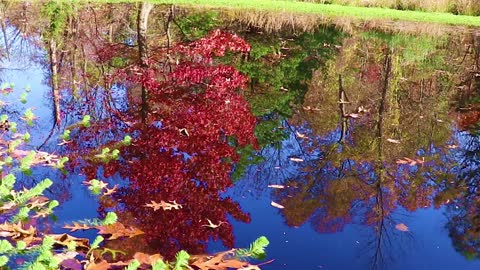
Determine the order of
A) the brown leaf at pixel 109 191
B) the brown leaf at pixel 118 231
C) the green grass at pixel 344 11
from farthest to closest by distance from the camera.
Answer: the green grass at pixel 344 11 < the brown leaf at pixel 109 191 < the brown leaf at pixel 118 231

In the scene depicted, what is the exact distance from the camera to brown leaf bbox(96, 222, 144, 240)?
4.09 m

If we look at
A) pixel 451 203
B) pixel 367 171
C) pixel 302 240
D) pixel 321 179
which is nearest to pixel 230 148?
pixel 321 179

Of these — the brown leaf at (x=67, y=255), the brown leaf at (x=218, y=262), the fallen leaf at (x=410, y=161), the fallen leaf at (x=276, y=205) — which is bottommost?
the fallen leaf at (x=276, y=205)

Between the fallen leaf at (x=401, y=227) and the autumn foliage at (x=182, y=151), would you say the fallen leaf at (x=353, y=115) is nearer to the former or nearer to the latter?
the autumn foliage at (x=182, y=151)

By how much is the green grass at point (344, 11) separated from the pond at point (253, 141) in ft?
15.6

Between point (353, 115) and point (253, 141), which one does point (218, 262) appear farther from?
point (353, 115)

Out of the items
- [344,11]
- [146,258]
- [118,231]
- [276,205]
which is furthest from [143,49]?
[344,11]

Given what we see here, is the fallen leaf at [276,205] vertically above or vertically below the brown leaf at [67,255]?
below

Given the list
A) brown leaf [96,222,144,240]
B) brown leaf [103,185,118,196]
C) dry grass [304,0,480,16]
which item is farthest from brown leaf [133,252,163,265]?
dry grass [304,0,480,16]

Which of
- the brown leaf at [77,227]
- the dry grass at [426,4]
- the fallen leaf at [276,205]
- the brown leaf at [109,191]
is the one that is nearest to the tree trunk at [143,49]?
the brown leaf at [109,191]

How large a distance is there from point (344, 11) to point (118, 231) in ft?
56.6

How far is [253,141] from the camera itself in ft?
23.2

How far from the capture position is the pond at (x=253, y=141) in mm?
4629

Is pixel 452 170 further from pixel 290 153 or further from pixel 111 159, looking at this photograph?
pixel 111 159
